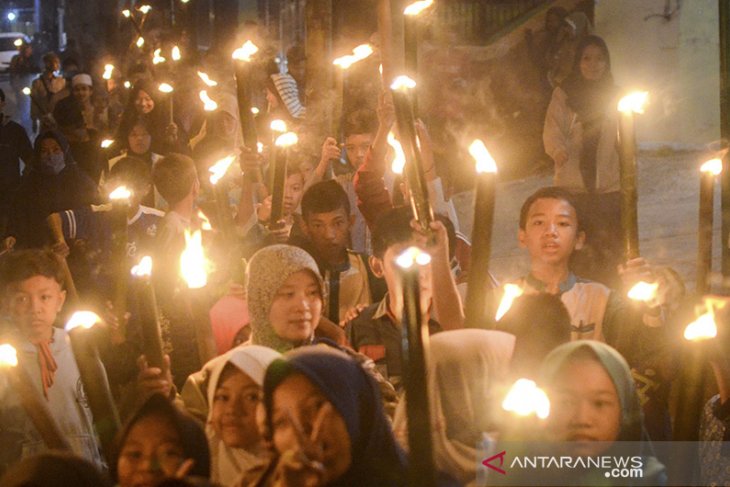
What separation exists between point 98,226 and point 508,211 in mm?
3622

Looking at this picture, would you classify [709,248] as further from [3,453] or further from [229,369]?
[3,453]

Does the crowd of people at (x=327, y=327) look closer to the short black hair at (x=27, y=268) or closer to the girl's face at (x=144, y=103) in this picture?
the short black hair at (x=27, y=268)

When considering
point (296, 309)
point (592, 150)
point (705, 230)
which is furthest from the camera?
point (592, 150)

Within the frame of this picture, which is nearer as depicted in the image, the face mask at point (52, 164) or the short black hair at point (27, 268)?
the short black hair at point (27, 268)

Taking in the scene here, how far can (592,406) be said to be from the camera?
125 inches

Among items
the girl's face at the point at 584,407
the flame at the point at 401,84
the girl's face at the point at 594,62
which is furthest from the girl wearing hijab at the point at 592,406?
the girl's face at the point at 594,62

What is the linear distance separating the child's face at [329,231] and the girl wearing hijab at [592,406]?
2.27m

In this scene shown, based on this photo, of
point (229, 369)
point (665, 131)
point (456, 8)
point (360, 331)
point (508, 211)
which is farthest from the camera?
point (456, 8)

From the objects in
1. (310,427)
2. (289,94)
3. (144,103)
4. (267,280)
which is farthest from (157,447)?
(144,103)

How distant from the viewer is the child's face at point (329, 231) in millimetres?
5399

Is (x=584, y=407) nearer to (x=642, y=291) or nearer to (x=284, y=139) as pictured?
(x=642, y=291)

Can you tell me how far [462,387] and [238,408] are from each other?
0.71 metres

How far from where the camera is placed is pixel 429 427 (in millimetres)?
2713

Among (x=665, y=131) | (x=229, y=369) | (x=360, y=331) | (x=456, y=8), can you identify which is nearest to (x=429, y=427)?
(x=229, y=369)
